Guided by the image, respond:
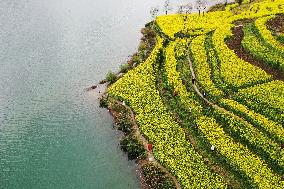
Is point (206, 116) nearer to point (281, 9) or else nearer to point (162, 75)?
point (162, 75)

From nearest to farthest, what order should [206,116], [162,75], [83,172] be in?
1. [83,172]
2. [206,116]
3. [162,75]

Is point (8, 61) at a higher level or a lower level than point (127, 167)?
higher

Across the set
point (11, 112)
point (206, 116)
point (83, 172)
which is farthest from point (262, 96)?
point (11, 112)

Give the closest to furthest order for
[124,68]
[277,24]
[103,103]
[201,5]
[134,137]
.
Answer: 1. [134,137]
2. [103,103]
3. [124,68]
4. [277,24]
5. [201,5]

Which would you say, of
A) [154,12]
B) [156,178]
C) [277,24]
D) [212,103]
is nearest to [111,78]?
[212,103]

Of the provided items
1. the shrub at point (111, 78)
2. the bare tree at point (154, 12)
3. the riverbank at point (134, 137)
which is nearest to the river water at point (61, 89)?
the riverbank at point (134, 137)

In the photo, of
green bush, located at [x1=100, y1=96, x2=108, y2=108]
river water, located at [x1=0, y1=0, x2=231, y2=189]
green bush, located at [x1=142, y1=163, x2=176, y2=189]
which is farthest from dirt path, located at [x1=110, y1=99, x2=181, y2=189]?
river water, located at [x1=0, y1=0, x2=231, y2=189]

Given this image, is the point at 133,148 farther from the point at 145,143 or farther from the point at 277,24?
the point at 277,24

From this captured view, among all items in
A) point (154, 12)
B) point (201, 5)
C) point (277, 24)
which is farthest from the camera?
point (201, 5)
